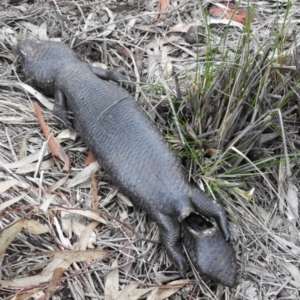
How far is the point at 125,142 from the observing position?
9.59 ft

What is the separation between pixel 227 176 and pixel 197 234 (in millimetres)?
350

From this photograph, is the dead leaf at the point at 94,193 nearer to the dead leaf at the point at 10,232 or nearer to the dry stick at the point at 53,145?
the dry stick at the point at 53,145

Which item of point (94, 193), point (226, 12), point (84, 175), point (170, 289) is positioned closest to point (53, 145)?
point (84, 175)

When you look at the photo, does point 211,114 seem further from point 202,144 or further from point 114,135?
point 114,135

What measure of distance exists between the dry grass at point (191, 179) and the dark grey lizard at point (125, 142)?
0.31ft

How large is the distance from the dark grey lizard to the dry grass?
0.31 feet

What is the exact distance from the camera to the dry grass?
8.45ft

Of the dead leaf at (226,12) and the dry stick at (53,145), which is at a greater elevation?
the dead leaf at (226,12)

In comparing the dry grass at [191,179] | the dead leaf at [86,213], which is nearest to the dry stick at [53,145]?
the dry grass at [191,179]

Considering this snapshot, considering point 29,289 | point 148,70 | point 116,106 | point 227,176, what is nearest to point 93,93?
point 116,106

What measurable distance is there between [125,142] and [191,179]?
381 mm

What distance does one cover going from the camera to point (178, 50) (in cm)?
362

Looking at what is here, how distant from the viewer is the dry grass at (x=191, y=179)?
2576 millimetres

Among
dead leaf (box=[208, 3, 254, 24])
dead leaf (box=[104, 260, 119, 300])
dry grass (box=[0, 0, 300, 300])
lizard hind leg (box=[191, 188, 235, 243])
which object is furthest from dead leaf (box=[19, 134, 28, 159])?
dead leaf (box=[208, 3, 254, 24])
